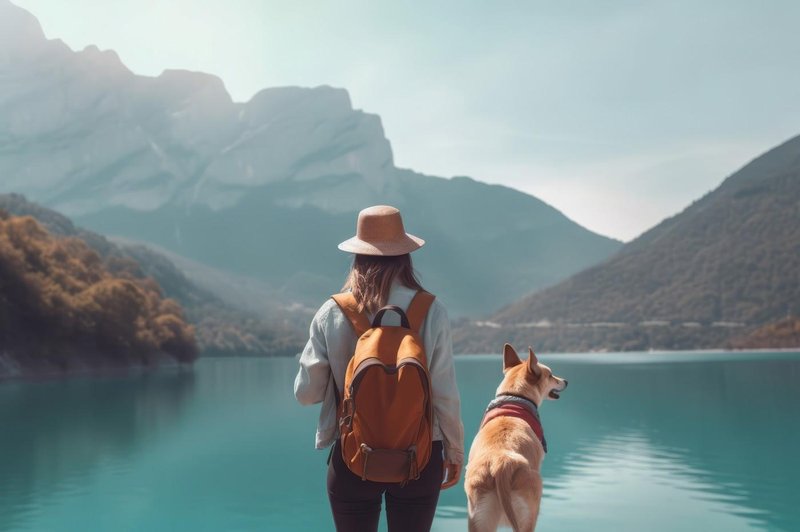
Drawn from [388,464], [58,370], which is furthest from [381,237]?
[58,370]

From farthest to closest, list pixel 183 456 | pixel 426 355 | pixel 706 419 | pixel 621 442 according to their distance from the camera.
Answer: pixel 706 419
pixel 621 442
pixel 183 456
pixel 426 355

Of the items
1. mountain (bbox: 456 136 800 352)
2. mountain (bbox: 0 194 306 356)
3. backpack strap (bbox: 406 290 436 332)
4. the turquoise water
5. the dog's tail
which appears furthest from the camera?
mountain (bbox: 456 136 800 352)

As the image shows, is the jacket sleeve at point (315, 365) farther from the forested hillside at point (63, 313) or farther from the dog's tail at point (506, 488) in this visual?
the forested hillside at point (63, 313)

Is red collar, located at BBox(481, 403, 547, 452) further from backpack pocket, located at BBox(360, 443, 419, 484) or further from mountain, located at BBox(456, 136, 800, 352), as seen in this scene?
mountain, located at BBox(456, 136, 800, 352)

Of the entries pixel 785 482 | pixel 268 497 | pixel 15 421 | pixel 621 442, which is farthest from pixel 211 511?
pixel 15 421

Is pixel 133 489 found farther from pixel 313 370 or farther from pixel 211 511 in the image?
pixel 313 370

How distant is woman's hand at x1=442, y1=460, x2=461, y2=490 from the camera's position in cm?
392

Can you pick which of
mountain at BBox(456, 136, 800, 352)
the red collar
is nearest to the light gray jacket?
the red collar

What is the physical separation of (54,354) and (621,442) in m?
44.0

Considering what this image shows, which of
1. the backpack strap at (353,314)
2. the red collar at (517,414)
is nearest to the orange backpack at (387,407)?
the backpack strap at (353,314)

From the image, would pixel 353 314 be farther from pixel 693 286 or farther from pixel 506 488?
pixel 693 286

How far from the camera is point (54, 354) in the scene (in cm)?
5734

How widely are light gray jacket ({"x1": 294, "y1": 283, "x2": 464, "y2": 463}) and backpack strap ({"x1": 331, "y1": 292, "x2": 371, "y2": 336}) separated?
0.03 metres

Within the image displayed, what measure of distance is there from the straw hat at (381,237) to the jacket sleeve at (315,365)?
32 cm
